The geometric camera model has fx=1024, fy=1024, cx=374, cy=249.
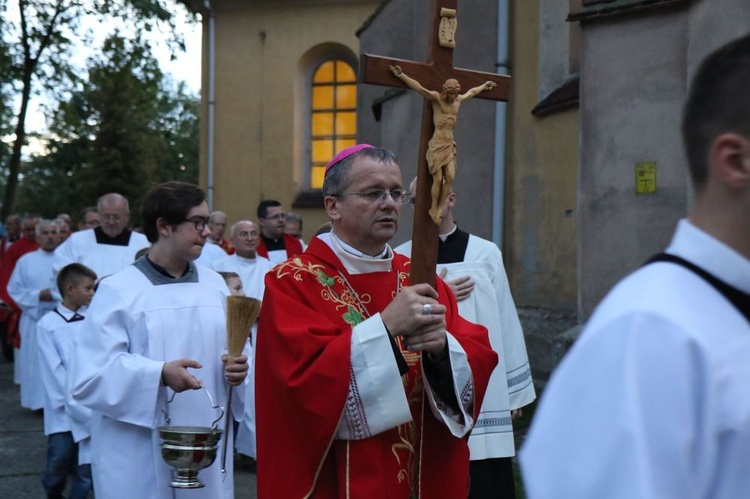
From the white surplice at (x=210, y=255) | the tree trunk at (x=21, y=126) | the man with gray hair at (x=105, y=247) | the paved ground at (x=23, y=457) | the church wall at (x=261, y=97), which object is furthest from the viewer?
the church wall at (x=261, y=97)

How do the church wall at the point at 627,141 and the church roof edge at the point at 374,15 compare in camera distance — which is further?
the church roof edge at the point at 374,15

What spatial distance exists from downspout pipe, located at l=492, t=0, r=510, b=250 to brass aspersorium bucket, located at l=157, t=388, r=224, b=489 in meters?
8.59

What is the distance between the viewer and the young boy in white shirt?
22.2 feet

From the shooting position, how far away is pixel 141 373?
455 cm

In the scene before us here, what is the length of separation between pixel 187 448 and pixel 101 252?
601 centimetres

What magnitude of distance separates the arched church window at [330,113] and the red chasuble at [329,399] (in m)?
18.9

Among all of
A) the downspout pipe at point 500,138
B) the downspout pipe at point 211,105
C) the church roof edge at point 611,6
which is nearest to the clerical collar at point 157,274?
the church roof edge at point 611,6

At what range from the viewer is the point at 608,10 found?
29.5ft

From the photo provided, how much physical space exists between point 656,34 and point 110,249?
5.42 metres

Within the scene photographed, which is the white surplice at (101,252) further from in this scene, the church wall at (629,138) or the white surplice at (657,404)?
the white surplice at (657,404)

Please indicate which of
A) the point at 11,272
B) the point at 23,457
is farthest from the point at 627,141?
the point at 11,272

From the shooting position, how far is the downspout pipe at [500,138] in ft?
41.3

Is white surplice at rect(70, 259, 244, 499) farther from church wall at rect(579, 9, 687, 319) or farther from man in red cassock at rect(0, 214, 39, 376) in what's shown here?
man in red cassock at rect(0, 214, 39, 376)

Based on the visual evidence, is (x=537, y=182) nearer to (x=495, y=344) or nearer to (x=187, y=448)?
(x=495, y=344)
